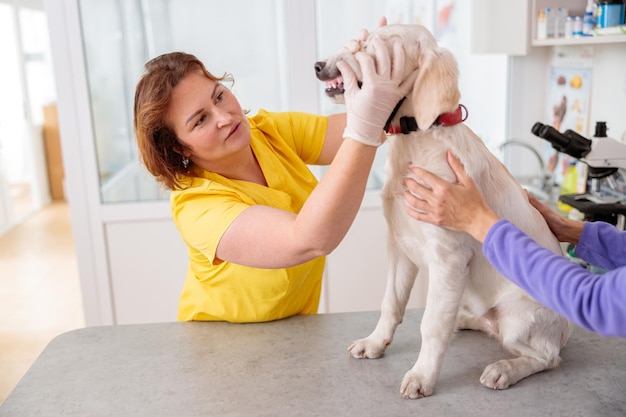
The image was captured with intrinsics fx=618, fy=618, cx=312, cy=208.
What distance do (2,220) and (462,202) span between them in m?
5.85

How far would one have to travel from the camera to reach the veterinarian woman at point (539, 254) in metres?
1.01

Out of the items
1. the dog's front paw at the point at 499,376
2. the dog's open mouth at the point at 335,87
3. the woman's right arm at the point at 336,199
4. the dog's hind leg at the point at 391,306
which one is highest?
the dog's open mouth at the point at 335,87

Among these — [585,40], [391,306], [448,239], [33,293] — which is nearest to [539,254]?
[448,239]

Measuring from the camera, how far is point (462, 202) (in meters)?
1.19

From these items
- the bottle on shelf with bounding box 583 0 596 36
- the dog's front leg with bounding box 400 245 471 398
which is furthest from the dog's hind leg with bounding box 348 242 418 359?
the bottle on shelf with bounding box 583 0 596 36

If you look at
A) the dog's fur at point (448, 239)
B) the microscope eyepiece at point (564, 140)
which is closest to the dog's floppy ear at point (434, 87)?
the dog's fur at point (448, 239)

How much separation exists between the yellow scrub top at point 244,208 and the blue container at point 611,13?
3.24 feet

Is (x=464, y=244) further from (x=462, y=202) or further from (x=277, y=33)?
(x=277, y=33)

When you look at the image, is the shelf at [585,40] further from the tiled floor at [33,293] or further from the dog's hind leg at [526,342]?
the tiled floor at [33,293]

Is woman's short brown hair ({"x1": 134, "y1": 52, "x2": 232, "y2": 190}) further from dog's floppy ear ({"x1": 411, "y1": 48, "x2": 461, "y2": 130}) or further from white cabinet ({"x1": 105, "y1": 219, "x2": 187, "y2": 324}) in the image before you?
white cabinet ({"x1": 105, "y1": 219, "x2": 187, "y2": 324})

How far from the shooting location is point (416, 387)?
1265mm

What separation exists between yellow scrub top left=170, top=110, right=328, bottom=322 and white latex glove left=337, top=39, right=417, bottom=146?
1.18ft

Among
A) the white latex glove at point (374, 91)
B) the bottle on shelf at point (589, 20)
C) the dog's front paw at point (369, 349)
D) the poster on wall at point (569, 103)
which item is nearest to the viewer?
the white latex glove at point (374, 91)

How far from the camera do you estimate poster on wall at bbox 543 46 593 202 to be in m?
2.59
